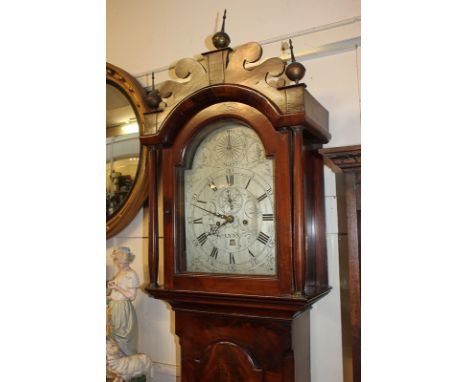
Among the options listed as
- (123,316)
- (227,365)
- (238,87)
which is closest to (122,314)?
(123,316)

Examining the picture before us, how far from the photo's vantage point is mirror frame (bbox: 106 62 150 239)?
1445 mm

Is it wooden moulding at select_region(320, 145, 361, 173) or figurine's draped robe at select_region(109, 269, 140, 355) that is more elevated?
wooden moulding at select_region(320, 145, 361, 173)

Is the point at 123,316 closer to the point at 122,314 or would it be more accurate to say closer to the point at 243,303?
the point at 122,314

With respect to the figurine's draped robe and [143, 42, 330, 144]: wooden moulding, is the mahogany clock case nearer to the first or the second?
[143, 42, 330, 144]: wooden moulding

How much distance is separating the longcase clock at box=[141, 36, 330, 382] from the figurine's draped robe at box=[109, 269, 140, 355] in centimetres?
19

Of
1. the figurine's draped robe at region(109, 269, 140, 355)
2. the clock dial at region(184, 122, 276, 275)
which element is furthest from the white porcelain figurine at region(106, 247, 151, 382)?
the clock dial at region(184, 122, 276, 275)

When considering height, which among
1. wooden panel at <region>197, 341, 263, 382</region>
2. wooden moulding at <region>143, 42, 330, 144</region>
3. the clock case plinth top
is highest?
wooden moulding at <region>143, 42, 330, 144</region>

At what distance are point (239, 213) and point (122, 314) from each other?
576 millimetres

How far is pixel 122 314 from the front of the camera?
127cm

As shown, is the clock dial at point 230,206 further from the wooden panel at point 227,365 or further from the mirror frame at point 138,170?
the mirror frame at point 138,170
